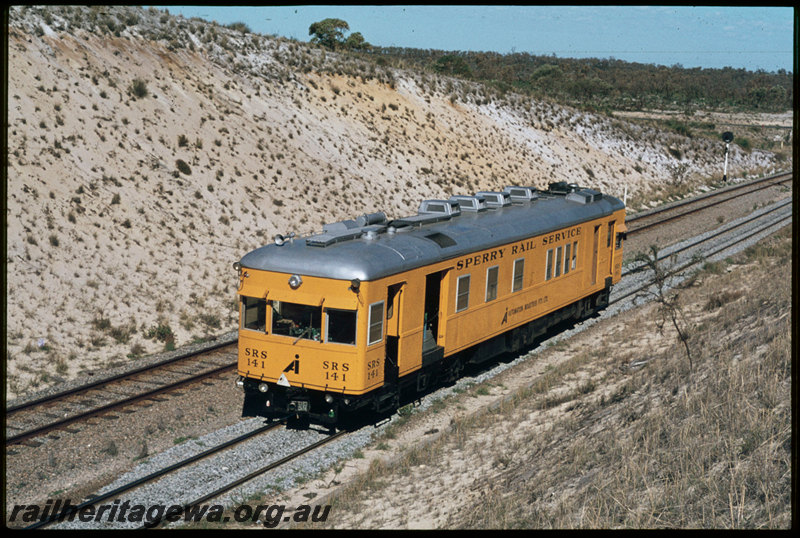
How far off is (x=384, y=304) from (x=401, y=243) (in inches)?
55.9

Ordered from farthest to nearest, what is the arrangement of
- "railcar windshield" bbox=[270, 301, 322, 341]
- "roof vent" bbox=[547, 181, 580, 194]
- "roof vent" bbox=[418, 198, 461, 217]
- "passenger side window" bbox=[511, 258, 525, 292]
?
"roof vent" bbox=[547, 181, 580, 194] → "passenger side window" bbox=[511, 258, 525, 292] → "roof vent" bbox=[418, 198, 461, 217] → "railcar windshield" bbox=[270, 301, 322, 341]

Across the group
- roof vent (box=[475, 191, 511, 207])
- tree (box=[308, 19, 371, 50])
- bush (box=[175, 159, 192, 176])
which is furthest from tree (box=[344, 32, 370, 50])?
roof vent (box=[475, 191, 511, 207])

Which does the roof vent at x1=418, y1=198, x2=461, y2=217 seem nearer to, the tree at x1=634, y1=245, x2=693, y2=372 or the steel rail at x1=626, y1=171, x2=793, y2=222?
the tree at x1=634, y1=245, x2=693, y2=372

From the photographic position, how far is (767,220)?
1420 inches

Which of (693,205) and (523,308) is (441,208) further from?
(693,205)

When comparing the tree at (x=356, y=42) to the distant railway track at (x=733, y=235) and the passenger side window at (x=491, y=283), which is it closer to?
the distant railway track at (x=733, y=235)

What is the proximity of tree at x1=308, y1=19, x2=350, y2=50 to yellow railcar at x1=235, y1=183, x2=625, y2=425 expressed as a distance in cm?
4049

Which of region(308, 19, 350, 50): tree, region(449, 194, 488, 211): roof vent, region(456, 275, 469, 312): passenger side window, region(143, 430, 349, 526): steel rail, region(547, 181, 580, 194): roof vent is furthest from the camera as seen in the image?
region(308, 19, 350, 50): tree

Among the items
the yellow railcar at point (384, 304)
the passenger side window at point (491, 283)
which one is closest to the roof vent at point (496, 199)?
the yellow railcar at point (384, 304)

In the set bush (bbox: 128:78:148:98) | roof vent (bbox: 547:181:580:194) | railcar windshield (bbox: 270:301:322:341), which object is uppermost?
bush (bbox: 128:78:148:98)

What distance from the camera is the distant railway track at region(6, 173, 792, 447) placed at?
46.5 feet

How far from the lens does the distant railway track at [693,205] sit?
121 feet

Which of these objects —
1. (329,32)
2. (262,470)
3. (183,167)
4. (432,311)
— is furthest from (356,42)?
(262,470)

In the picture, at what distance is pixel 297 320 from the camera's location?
13688 millimetres
